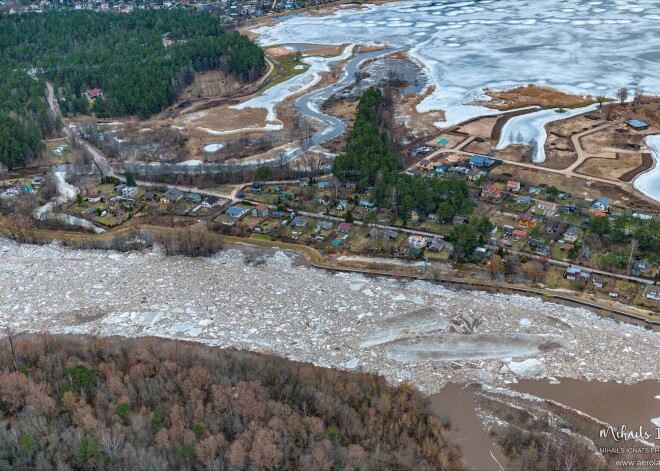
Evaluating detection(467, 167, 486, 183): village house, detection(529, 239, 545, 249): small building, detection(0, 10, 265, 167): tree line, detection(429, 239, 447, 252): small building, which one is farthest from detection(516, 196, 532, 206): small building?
detection(0, 10, 265, 167): tree line

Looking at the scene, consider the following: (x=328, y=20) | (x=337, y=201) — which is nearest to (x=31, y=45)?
(x=328, y=20)

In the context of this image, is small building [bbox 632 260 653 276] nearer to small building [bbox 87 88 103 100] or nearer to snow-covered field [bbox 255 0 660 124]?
snow-covered field [bbox 255 0 660 124]

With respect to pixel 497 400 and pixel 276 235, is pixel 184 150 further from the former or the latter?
pixel 497 400

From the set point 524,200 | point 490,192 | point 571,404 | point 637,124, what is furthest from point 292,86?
point 571,404

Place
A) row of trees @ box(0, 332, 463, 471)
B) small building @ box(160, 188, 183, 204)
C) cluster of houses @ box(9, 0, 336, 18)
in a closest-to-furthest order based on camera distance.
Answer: row of trees @ box(0, 332, 463, 471), small building @ box(160, 188, 183, 204), cluster of houses @ box(9, 0, 336, 18)

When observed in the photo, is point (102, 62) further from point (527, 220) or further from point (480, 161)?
point (527, 220)
